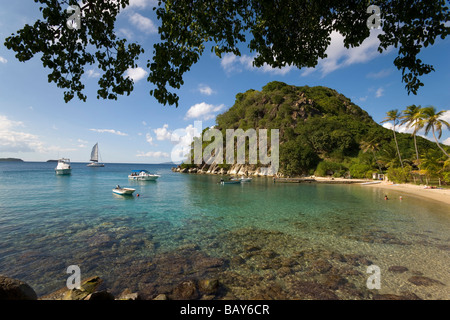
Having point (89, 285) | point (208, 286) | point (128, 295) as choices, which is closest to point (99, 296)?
point (128, 295)

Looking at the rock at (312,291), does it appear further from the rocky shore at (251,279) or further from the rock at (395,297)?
the rock at (395,297)

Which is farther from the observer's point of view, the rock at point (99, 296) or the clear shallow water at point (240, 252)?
the clear shallow water at point (240, 252)

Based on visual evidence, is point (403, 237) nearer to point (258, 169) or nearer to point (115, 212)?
point (115, 212)

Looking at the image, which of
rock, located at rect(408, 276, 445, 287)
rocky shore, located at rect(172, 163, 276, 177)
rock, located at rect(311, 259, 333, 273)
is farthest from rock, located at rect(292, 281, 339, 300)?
rocky shore, located at rect(172, 163, 276, 177)

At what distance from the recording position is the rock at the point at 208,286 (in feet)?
21.7

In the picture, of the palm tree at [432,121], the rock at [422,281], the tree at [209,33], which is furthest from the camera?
the palm tree at [432,121]

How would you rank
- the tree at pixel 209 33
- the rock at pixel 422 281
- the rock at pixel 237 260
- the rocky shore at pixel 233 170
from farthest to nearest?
the rocky shore at pixel 233 170, the rock at pixel 237 260, the rock at pixel 422 281, the tree at pixel 209 33

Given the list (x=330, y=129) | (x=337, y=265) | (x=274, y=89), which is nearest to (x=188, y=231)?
(x=337, y=265)

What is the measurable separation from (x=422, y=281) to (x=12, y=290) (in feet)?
38.4

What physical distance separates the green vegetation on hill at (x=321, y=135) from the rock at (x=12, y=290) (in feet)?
188

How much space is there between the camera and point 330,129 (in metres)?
77.6

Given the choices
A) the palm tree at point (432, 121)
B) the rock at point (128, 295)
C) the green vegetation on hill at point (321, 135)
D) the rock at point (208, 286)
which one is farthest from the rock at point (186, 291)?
the green vegetation on hill at point (321, 135)

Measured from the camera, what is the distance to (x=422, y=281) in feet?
23.3

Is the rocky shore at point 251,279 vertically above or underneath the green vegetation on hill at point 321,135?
underneath
